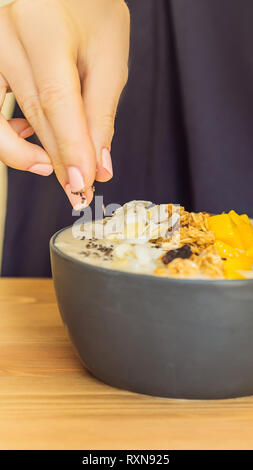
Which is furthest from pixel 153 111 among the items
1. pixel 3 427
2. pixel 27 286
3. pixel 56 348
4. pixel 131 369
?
pixel 3 427

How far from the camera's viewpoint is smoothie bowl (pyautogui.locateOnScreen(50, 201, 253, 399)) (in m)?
0.60

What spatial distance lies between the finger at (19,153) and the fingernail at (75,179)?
67 millimetres

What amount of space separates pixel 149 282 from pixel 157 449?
0.18 meters

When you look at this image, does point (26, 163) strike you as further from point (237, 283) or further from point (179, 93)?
point (179, 93)

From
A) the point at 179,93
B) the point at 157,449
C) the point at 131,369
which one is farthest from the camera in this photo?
the point at 179,93

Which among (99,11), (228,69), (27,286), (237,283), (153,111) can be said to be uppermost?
(99,11)

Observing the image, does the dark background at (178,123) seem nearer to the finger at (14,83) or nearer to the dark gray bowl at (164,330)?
the finger at (14,83)

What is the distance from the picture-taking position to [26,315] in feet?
3.22

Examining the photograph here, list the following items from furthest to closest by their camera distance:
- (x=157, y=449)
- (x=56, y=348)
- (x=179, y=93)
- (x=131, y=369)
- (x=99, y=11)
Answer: (x=179, y=93), (x=99, y=11), (x=56, y=348), (x=131, y=369), (x=157, y=449)

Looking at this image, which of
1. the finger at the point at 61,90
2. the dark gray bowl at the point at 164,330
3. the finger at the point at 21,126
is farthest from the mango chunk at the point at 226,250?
the finger at the point at 21,126

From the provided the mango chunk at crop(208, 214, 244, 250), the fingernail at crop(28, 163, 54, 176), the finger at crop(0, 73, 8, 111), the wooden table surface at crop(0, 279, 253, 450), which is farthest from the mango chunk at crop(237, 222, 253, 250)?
the finger at crop(0, 73, 8, 111)

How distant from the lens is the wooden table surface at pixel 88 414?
1.88 ft

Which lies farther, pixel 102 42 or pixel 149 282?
pixel 102 42

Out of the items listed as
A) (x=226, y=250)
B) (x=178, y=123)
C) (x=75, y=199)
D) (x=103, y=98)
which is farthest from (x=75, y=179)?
(x=178, y=123)
